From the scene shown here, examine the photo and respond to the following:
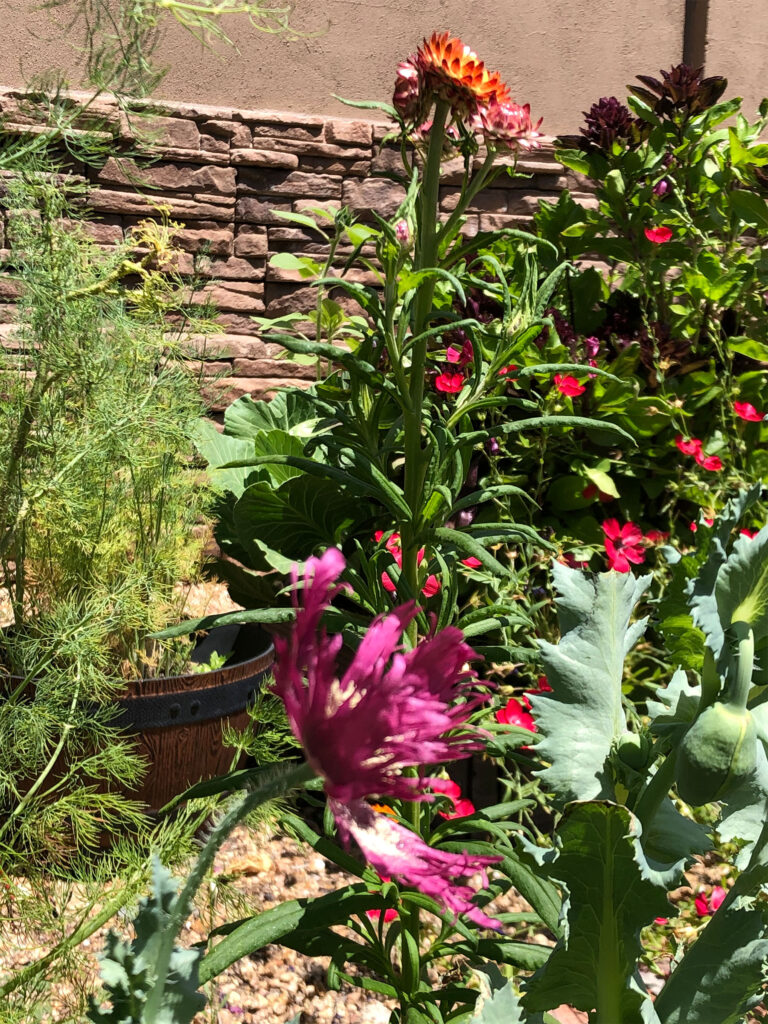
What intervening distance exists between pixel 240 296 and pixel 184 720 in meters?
2.37

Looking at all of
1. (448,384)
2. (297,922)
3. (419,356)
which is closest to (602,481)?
(448,384)

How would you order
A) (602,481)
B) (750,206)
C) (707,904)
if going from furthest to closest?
(750,206) → (602,481) → (707,904)

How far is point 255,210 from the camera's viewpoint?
3969 mm

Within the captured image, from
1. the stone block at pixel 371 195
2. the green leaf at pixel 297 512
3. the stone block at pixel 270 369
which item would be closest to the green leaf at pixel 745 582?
the green leaf at pixel 297 512

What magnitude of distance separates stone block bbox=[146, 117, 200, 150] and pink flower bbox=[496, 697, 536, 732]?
2660 millimetres

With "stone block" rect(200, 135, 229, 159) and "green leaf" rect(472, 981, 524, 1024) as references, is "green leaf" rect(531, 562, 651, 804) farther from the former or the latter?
"stone block" rect(200, 135, 229, 159)

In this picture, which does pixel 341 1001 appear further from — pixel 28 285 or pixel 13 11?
pixel 13 11

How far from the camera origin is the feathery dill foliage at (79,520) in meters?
1.59

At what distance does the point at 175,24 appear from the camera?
12.0 ft

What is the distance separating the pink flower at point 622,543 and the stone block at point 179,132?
2309 mm

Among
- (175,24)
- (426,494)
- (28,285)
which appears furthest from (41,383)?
(175,24)

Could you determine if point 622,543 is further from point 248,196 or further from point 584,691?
point 248,196

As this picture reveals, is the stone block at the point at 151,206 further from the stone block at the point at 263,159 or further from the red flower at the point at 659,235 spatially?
the red flower at the point at 659,235

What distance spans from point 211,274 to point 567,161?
1.42 m
